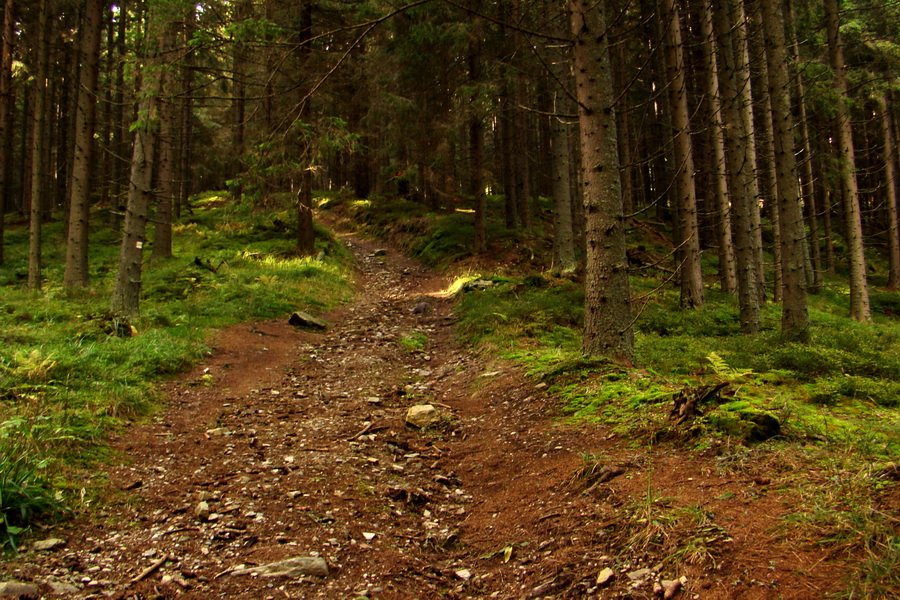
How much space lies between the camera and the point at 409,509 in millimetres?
3914

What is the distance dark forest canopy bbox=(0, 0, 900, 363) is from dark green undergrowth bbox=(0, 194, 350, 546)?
1207mm

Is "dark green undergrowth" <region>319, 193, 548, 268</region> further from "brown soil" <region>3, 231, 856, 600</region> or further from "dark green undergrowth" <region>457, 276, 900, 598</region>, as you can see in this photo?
"brown soil" <region>3, 231, 856, 600</region>

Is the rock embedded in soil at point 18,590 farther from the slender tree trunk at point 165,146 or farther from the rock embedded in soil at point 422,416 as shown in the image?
the slender tree trunk at point 165,146

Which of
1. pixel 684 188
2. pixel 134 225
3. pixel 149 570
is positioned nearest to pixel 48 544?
pixel 149 570

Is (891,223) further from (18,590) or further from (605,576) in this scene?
(18,590)

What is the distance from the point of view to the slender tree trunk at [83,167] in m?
12.1

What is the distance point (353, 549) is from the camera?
10.9 feet

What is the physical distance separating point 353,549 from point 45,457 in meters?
2.54

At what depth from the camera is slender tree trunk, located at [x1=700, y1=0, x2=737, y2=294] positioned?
34.8 ft

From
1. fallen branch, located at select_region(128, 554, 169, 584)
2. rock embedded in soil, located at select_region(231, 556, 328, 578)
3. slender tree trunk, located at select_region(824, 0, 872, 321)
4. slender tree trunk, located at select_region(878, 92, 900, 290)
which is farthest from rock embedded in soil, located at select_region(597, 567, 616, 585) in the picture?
slender tree trunk, located at select_region(878, 92, 900, 290)

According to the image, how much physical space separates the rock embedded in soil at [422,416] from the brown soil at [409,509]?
0.39 feet

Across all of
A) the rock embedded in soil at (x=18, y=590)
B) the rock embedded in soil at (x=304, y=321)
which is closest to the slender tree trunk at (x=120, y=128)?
the rock embedded in soil at (x=304, y=321)

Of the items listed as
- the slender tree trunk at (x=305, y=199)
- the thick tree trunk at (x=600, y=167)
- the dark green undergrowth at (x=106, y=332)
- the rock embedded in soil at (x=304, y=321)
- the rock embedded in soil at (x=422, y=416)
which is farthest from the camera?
the slender tree trunk at (x=305, y=199)

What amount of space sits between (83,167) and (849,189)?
69.0ft
